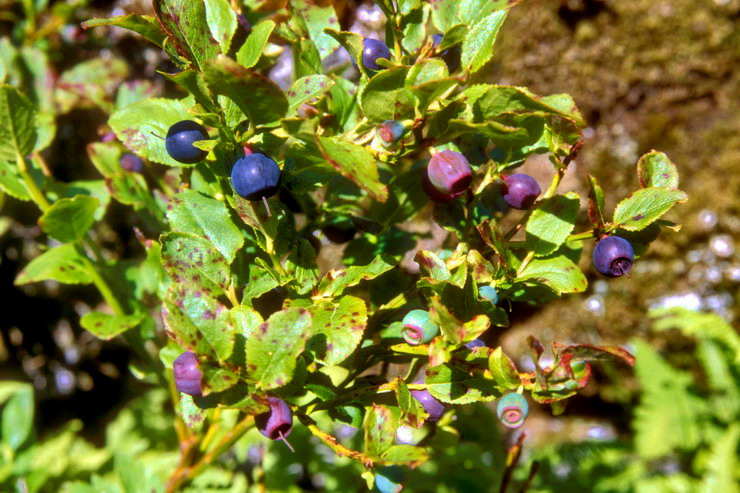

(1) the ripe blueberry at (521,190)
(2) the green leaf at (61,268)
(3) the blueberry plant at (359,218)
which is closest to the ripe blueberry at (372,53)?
(3) the blueberry plant at (359,218)

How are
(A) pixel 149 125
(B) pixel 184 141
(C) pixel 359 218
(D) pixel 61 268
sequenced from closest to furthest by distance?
(B) pixel 184 141
(A) pixel 149 125
(C) pixel 359 218
(D) pixel 61 268

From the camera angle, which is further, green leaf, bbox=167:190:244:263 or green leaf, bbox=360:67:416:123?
green leaf, bbox=167:190:244:263

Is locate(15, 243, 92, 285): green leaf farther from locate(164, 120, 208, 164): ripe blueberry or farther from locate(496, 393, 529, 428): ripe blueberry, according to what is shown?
locate(496, 393, 529, 428): ripe blueberry

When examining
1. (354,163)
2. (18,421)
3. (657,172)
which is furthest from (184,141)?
(18,421)

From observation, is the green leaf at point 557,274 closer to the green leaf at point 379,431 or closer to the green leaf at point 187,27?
the green leaf at point 379,431

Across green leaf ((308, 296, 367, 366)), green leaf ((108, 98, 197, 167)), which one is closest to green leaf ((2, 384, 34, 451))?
green leaf ((108, 98, 197, 167))

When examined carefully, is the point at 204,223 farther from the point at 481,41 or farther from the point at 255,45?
the point at 481,41

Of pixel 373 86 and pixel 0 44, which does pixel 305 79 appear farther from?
pixel 0 44
